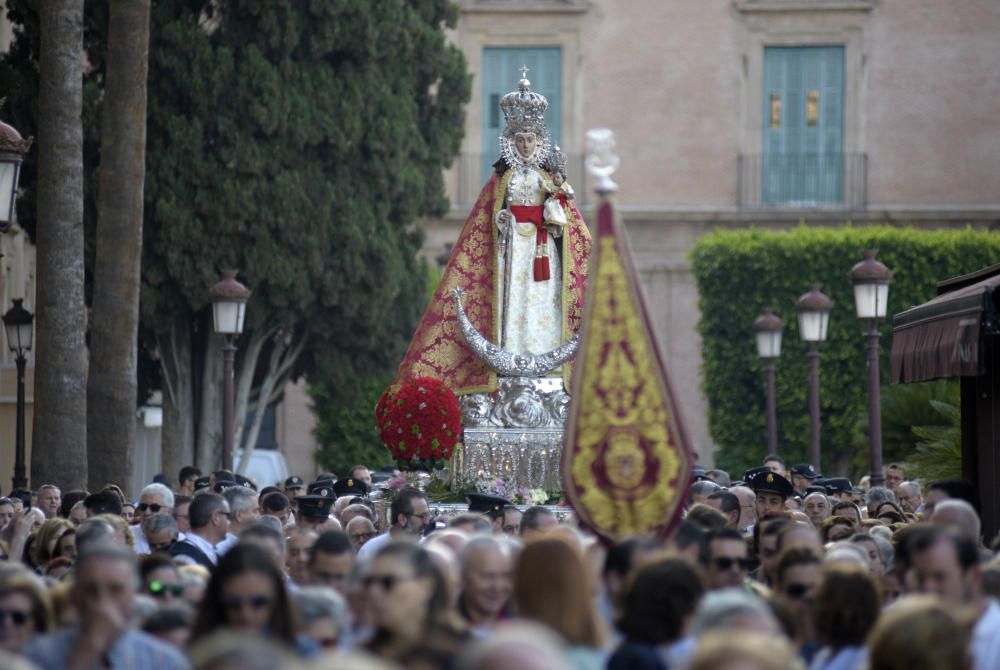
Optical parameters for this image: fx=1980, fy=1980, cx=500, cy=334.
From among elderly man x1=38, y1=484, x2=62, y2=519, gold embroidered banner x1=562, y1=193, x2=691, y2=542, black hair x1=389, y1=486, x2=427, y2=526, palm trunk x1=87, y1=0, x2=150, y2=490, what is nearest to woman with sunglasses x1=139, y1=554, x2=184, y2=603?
gold embroidered banner x1=562, y1=193, x2=691, y2=542

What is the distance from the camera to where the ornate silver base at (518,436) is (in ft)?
46.5

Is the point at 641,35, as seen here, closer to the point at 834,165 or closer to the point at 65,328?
the point at 834,165

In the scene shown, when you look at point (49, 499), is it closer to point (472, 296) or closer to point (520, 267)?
point (472, 296)

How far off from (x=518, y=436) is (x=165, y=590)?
20.7ft

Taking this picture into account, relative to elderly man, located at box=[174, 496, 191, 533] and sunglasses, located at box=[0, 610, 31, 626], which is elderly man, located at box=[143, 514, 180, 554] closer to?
elderly man, located at box=[174, 496, 191, 533]

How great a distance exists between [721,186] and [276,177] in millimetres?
14323

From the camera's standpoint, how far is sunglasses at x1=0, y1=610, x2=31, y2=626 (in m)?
6.91

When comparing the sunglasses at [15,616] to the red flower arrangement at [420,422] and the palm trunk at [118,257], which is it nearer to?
the red flower arrangement at [420,422]

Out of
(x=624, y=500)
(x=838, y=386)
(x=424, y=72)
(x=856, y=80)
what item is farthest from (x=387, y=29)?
(x=624, y=500)

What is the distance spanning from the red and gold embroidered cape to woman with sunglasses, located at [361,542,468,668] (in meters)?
8.01

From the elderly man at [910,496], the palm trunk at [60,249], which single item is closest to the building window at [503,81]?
the palm trunk at [60,249]

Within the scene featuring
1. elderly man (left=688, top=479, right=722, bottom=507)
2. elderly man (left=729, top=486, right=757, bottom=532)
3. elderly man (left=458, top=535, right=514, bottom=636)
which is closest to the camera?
elderly man (left=458, top=535, right=514, bottom=636)

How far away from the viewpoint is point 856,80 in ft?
122

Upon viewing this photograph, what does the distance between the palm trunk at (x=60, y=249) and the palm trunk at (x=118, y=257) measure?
3.18ft
